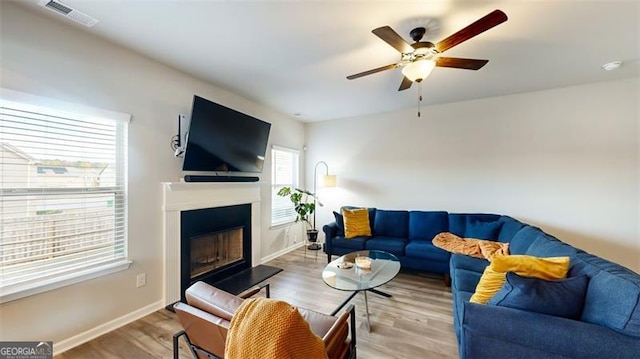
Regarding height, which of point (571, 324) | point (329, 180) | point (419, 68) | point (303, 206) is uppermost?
point (419, 68)

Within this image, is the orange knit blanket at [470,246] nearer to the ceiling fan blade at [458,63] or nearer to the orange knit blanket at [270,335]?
the ceiling fan blade at [458,63]

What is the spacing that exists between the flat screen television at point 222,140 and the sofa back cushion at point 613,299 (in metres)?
3.38

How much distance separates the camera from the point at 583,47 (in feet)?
8.05

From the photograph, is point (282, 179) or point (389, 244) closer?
point (389, 244)

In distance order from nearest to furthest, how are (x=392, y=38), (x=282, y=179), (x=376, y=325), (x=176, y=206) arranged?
(x=392, y=38)
(x=376, y=325)
(x=176, y=206)
(x=282, y=179)

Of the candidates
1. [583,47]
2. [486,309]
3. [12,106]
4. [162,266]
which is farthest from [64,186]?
[583,47]

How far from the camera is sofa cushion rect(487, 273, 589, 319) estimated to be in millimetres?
1370

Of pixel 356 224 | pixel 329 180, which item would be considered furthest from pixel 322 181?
pixel 356 224

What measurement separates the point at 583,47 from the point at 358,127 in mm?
3073

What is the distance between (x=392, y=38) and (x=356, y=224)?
2.84 metres

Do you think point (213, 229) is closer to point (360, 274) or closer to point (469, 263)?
point (360, 274)

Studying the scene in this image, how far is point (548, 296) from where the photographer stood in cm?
139

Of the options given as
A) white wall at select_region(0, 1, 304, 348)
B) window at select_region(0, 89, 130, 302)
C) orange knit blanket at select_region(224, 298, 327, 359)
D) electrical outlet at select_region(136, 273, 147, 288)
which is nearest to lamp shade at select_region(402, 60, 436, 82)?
orange knit blanket at select_region(224, 298, 327, 359)

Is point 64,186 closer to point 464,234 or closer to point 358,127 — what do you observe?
point 358,127
